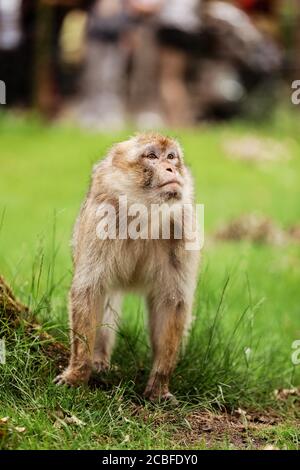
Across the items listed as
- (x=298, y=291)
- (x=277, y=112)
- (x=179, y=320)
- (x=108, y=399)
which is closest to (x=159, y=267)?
(x=179, y=320)

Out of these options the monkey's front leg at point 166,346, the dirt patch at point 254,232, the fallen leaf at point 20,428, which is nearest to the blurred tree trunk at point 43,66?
the dirt patch at point 254,232

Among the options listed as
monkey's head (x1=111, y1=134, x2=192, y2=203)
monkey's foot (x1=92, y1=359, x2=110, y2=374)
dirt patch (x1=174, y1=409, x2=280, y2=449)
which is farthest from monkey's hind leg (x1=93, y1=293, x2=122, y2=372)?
monkey's head (x1=111, y1=134, x2=192, y2=203)

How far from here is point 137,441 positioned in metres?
4.26

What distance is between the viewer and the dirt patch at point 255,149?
14039 millimetres

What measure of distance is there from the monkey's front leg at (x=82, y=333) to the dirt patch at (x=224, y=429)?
0.57 meters

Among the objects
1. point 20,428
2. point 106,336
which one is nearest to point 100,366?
point 106,336

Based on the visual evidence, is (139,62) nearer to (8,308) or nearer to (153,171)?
(8,308)

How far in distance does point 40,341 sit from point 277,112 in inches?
494

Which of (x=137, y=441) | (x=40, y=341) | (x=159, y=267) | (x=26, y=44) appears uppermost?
(x=26, y=44)

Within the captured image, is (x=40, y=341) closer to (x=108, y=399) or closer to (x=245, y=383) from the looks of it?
(x=108, y=399)

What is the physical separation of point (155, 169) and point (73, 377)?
43.9 inches

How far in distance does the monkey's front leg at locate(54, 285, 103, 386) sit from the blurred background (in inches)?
431

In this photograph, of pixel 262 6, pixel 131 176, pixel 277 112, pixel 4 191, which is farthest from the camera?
pixel 262 6

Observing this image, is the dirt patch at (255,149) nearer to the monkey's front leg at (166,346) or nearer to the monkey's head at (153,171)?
the monkey's front leg at (166,346)
